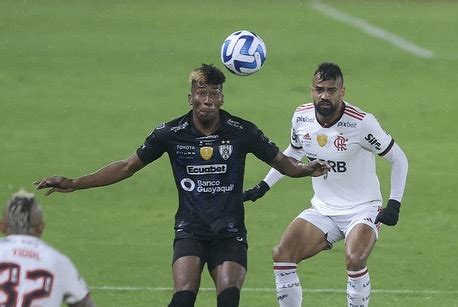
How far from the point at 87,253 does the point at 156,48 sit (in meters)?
15.5

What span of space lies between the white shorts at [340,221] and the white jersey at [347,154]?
6 cm

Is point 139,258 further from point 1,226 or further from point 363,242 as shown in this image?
point 1,226

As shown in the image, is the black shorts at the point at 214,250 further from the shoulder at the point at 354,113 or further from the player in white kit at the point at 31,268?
the player in white kit at the point at 31,268

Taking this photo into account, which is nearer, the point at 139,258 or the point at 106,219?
the point at 139,258

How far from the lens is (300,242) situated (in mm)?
13773

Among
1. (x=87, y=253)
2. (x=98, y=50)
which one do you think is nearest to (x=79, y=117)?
(x=98, y=50)

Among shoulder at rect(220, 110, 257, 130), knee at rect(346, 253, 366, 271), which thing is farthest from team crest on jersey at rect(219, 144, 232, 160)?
knee at rect(346, 253, 366, 271)

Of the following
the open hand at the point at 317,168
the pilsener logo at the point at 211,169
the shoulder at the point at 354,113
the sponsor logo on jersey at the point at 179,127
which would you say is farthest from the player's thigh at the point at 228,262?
the shoulder at the point at 354,113

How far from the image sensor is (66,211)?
19781 mm

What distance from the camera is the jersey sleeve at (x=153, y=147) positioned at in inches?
498

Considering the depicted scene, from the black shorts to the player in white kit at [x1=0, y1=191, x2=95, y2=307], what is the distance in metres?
3.14

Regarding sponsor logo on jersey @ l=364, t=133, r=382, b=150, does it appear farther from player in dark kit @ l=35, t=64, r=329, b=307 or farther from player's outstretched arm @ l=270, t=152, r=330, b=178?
player in dark kit @ l=35, t=64, r=329, b=307

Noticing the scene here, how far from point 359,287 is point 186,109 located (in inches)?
532

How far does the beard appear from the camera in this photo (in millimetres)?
13828
